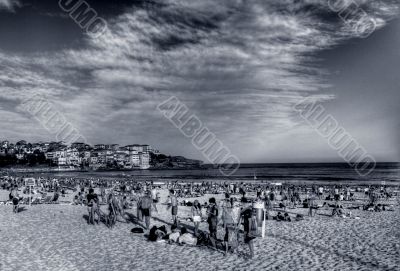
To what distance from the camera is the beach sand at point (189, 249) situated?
31.9 feet

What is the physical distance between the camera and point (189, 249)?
11.6 m

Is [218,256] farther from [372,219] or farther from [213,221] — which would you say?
[372,219]

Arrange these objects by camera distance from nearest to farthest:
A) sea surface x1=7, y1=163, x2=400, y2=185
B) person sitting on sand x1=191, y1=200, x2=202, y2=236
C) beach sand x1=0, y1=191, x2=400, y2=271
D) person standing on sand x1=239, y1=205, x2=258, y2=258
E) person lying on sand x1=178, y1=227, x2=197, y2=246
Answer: beach sand x1=0, y1=191, x2=400, y2=271, person standing on sand x1=239, y1=205, x2=258, y2=258, person lying on sand x1=178, y1=227, x2=197, y2=246, person sitting on sand x1=191, y1=200, x2=202, y2=236, sea surface x1=7, y1=163, x2=400, y2=185

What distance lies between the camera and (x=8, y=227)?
1548 centimetres

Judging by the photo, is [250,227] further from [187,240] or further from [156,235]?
[156,235]

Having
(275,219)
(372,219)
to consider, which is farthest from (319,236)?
(372,219)

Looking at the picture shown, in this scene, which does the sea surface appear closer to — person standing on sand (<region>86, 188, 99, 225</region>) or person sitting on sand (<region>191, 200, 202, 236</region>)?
person sitting on sand (<region>191, 200, 202, 236</region>)

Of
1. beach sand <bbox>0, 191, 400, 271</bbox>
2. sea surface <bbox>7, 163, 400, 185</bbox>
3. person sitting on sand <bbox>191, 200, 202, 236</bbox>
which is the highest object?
sea surface <bbox>7, 163, 400, 185</bbox>

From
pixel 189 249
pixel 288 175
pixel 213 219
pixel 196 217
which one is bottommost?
pixel 189 249

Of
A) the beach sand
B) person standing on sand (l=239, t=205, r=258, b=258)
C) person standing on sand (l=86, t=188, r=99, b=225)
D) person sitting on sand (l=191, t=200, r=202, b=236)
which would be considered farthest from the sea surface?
person standing on sand (l=239, t=205, r=258, b=258)

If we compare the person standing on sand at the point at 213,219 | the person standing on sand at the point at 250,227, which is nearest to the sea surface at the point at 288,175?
the person standing on sand at the point at 213,219

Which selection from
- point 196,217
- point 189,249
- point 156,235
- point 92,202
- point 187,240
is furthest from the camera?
point 92,202

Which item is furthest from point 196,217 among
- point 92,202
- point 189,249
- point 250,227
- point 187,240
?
point 92,202

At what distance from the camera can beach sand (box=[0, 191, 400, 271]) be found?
971 cm
